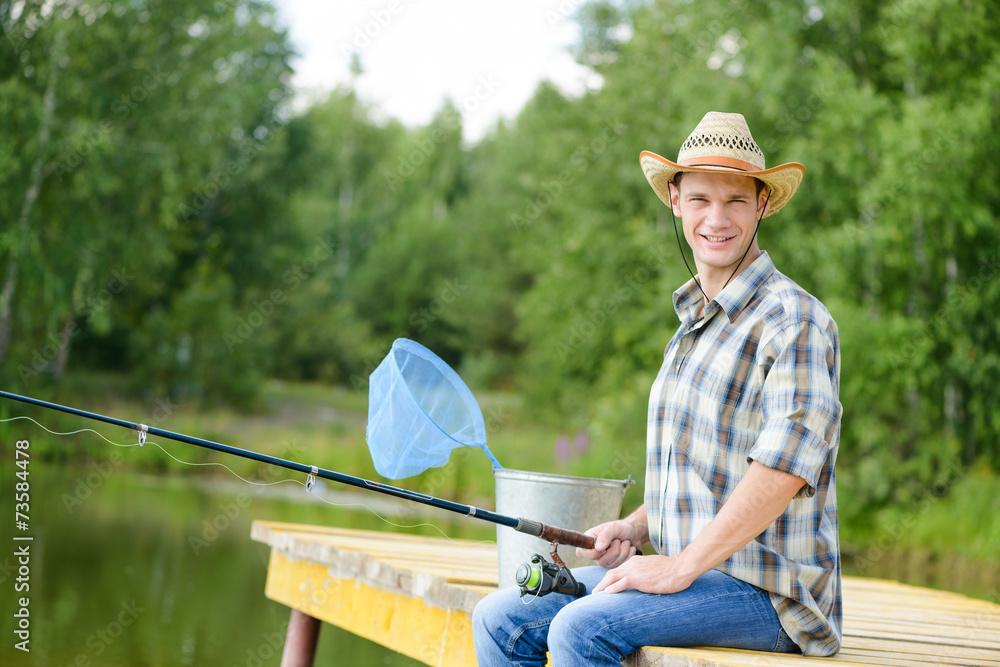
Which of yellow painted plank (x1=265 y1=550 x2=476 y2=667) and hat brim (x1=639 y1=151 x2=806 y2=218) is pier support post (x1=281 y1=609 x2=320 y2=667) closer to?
yellow painted plank (x1=265 y1=550 x2=476 y2=667)

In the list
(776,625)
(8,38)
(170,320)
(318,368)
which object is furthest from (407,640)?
(318,368)

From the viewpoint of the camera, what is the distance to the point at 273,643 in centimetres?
583

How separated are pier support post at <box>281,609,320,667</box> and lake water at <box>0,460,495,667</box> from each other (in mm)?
1217

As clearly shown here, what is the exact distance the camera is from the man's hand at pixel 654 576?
1.96m

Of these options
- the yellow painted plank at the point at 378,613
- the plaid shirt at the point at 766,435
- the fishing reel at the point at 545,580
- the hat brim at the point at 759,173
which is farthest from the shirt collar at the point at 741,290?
the yellow painted plank at the point at 378,613

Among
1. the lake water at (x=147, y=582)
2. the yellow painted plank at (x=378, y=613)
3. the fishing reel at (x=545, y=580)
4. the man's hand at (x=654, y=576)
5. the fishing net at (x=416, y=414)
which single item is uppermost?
the fishing net at (x=416, y=414)

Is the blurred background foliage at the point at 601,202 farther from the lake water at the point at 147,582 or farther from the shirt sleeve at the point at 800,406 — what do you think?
the shirt sleeve at the point at 800,406

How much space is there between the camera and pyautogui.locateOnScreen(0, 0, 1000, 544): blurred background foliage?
35.7 feet

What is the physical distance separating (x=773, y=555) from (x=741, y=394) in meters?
0.32

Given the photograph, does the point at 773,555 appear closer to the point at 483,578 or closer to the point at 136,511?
the point at 483,578

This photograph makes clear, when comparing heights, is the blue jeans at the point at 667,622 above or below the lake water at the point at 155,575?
above

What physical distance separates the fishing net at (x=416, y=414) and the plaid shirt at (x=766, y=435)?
1.75 feet

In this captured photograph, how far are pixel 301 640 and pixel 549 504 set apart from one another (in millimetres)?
2145

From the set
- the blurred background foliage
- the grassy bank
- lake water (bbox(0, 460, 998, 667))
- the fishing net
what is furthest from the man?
the blurred background foliage
